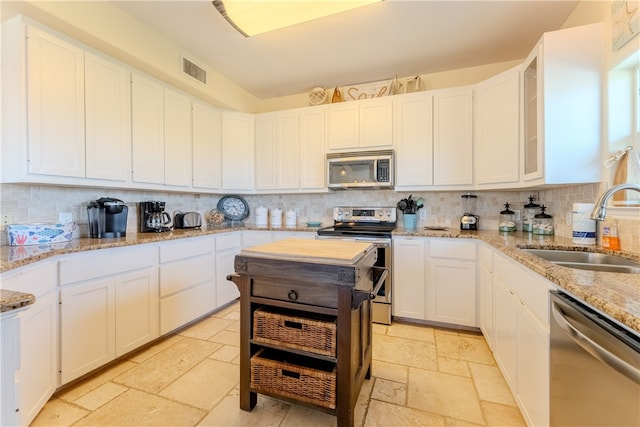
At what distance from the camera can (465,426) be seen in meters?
1.49

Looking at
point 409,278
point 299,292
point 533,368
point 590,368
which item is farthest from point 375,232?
point 590,368

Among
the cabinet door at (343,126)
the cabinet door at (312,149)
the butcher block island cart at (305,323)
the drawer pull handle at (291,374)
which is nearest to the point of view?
the butcher block island cart at (305,323)

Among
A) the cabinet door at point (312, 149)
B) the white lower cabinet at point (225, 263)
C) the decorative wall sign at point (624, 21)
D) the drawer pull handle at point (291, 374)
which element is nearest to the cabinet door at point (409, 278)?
the cabinet door at point (312, 149)

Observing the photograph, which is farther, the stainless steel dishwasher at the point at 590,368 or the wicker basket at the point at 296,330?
the wicker basket at the point at 296,330

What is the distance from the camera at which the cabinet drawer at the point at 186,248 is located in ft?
7.88

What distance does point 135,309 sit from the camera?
214cm

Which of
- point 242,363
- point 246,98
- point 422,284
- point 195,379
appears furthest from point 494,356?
point 246,98

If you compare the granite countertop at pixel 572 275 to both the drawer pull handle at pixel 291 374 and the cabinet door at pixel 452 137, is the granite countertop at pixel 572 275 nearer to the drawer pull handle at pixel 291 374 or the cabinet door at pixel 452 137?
the cabinet door at pixel 452 137

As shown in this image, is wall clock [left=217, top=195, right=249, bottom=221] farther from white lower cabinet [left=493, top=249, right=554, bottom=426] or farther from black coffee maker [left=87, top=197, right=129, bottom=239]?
white lower cabinet [left=493, top=249, right=554, bottom=426]

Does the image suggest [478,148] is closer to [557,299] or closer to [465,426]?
[557,299]

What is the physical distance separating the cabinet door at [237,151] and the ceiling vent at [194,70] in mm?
542

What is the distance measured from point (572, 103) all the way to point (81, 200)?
381 cm

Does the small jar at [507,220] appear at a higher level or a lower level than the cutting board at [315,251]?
higher

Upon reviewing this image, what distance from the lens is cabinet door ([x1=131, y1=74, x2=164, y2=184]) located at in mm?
2459
